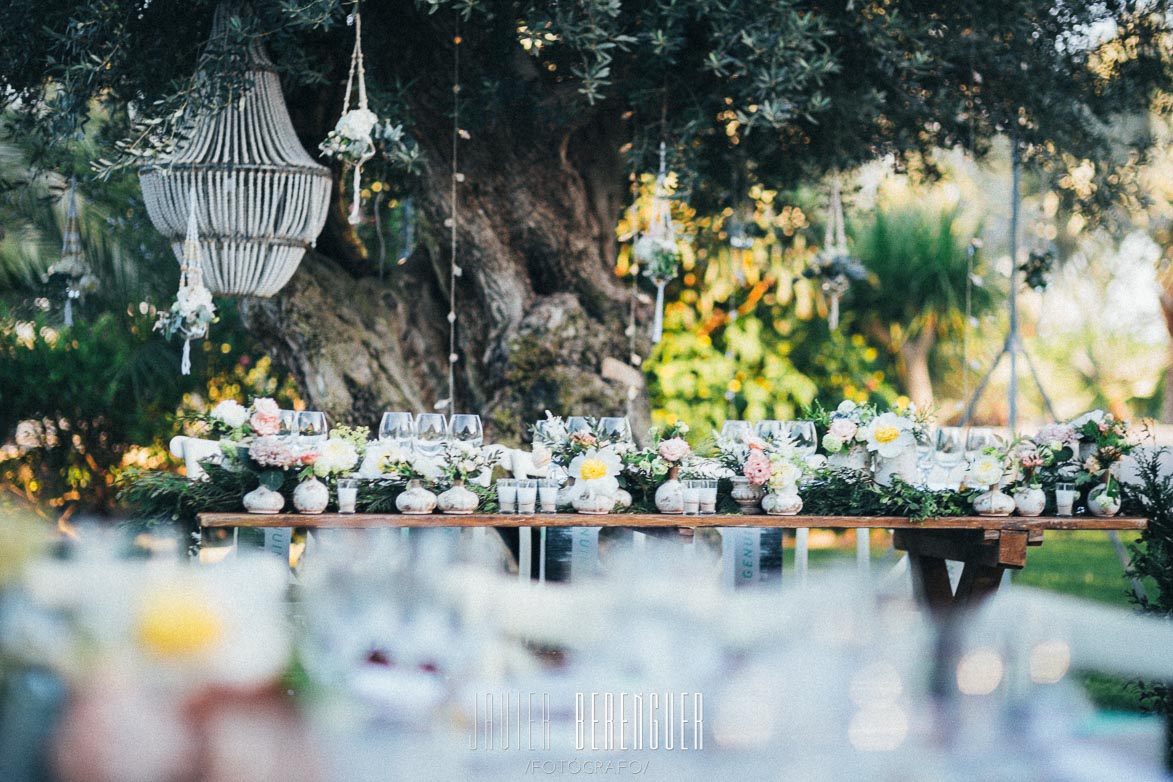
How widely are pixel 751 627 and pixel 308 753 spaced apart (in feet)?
6.23

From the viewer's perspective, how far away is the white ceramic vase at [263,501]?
370cm

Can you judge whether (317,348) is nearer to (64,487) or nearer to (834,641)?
(64,487)

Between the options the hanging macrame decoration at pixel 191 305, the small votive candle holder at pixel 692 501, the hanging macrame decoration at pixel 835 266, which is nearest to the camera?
the small votive candle holder at pixel 692 501

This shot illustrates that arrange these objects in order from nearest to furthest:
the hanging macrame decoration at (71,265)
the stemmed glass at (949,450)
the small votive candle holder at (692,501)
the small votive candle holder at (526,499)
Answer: the small votive candle holder at (526,499)
the small votive candle holder at (692,501)
the stemmed glass at (949,450)
the hanging macrame decoration at (71,265)

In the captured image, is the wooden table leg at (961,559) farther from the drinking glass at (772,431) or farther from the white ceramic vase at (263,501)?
the white ceramic vase at (263,501)

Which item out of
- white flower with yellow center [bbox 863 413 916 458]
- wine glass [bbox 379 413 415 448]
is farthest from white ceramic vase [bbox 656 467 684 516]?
wine glass [bbox 379 413 415 448]

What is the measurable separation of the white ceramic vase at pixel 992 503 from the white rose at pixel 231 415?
262 cm

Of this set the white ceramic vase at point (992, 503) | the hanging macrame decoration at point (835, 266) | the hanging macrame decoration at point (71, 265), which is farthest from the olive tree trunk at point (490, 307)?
the white ceramic vase at point (992, 503)

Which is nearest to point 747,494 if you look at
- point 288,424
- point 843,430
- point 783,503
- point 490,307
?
point 783,503

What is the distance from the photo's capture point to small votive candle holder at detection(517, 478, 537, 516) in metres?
3.92

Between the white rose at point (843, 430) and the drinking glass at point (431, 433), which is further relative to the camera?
the white rose at point (843, 430)

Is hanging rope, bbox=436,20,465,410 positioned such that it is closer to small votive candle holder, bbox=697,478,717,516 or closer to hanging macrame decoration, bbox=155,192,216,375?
hanging macrame decoration, bbox=155,192,216,375

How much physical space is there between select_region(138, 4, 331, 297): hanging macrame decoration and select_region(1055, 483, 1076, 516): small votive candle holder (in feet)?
11.4

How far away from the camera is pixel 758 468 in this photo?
402cm
